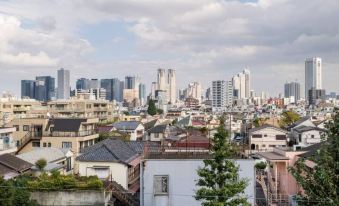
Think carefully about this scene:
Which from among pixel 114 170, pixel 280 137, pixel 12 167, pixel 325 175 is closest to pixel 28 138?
A: pixel 114 170

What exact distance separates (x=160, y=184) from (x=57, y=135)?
2688cm

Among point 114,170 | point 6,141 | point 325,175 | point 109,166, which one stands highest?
point 325,175

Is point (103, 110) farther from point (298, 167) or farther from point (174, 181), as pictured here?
point (298, 167)

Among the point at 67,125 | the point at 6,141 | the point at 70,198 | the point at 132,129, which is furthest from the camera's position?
the point at 132,129

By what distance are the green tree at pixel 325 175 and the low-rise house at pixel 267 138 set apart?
1862 inches

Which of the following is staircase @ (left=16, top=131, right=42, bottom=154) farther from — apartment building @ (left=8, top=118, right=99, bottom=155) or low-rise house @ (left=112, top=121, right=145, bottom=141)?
low-rise house @ (left=112, top=121, right=145, bottom=141)

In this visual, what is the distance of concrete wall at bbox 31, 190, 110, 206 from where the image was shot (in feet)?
54.0

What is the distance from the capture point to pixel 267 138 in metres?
57.3

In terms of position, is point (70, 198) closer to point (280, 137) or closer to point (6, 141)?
point (6, 141)

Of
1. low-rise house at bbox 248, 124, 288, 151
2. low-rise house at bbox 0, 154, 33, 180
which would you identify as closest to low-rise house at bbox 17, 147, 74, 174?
low-rise house at bbox 0, 154, 33, 180

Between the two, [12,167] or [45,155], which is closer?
[12,167]

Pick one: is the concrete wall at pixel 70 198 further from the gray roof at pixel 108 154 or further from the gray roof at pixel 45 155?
the gray roof at pixel 45 155

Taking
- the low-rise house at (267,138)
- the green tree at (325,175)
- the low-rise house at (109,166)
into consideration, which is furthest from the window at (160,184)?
the low-rise house at (267,138)

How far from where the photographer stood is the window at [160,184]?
1619 cm
